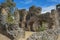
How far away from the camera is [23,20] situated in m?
32.0

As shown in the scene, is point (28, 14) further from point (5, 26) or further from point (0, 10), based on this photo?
point (5, 26)

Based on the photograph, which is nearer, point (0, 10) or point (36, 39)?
point (36, 39)

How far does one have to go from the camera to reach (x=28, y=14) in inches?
1219

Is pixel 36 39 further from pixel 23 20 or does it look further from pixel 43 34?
pixel 23 20

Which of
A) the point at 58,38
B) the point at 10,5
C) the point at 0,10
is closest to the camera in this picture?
the point at 58,38

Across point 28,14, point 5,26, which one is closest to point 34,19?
point 28,14

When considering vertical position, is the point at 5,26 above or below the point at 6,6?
below

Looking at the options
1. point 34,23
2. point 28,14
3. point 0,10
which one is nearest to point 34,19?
point 34,23

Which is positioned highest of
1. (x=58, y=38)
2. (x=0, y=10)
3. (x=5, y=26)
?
(x=0, y=10)

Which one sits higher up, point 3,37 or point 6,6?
point 6,6

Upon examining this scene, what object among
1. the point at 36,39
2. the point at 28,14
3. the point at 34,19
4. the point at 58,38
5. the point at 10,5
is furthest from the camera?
the point at 28,14

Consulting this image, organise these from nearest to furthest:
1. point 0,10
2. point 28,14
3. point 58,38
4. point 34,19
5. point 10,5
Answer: point 58,38 < point 0,10 < point 10,5 < point 34,19 < point 28,14

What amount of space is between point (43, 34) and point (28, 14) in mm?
20763

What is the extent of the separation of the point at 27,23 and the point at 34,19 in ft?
6.71
